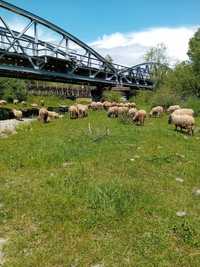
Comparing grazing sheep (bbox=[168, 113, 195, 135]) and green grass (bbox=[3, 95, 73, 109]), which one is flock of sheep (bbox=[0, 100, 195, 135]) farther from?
green grass (bbox=[3, 95, 73, 109])

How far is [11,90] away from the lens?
56031mm

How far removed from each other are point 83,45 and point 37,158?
55356 mm

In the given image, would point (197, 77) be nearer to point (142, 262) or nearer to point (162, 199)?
point (162, 199)

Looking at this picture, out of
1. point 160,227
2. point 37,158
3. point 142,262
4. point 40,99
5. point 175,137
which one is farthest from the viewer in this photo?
point 40,99

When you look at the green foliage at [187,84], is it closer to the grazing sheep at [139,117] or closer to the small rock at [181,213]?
the grazing sheep at [139,117]

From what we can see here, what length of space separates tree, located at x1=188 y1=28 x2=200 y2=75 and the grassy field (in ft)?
126

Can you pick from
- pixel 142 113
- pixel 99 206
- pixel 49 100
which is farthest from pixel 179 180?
pixel 49 100

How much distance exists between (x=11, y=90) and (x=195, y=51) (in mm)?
27451

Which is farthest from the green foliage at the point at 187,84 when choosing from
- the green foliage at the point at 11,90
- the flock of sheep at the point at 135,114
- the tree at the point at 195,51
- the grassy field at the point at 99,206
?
the grassy field at the point at 99,206

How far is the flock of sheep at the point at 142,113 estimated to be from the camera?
21.9 meters

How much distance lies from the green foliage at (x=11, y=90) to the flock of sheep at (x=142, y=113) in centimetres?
1642

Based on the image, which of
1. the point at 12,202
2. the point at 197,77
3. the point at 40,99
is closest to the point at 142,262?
the point at 12,202

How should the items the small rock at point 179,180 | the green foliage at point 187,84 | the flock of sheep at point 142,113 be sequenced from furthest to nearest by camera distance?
the green foliage at point 187,84 < the flock of sheep at point 142,113 < the small rock at point 179,180

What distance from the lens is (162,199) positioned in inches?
394
